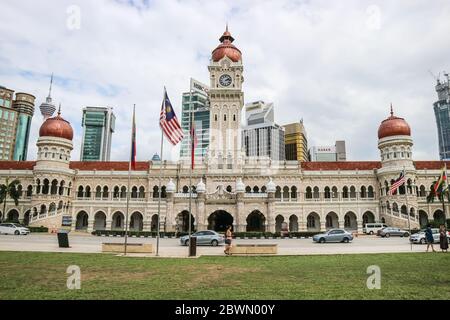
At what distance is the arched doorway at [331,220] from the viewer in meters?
52.2

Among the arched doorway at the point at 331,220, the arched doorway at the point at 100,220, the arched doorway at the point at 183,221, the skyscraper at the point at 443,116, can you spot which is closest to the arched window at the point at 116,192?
the arched doorway at the point at 100,220

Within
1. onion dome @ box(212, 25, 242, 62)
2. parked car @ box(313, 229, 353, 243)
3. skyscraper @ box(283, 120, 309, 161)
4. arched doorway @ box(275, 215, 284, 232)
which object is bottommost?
parked car @ box(313, 229, 353, 243)

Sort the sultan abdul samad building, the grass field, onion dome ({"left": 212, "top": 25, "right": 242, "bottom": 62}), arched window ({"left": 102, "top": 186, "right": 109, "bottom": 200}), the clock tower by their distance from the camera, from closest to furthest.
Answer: the grass field, the sultan abdul samad building, arched window ({"left": 102, "top": 186, "right": 109, "bottom": 200}), the clock tower, onion dome ({"left": 212, "top": 25, "right": 242, "bottom": 62})

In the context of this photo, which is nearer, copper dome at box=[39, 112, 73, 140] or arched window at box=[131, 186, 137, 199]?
copper dome at box=[39, 112, 73, 140]

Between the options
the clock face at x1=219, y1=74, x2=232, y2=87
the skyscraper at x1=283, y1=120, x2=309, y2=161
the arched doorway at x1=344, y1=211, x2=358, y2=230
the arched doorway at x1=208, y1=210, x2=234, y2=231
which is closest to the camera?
the arched doorway at x1=208, y1=210, x2=234, y2=231

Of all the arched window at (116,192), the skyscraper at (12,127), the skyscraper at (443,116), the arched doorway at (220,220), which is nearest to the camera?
the arched doorway at (220,220)

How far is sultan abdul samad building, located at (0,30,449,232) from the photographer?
4902 cm

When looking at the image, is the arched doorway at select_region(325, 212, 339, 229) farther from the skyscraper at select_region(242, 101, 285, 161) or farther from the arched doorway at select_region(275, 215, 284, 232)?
the skyscraper at select_region(242, 101, 285, 161)

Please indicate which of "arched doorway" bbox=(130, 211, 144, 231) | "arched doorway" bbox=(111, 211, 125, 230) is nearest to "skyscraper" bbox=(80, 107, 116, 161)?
"arched doorway" bbox=(111, 211, 125, 230)

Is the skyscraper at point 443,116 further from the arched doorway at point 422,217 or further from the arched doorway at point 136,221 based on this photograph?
the arched doorway at point 136,221

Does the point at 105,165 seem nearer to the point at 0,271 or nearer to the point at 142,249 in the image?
the point at 142,249

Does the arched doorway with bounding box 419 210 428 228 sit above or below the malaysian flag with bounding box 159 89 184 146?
below

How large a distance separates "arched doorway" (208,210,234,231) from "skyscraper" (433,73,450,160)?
6346 inches

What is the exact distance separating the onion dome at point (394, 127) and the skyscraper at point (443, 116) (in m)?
140
